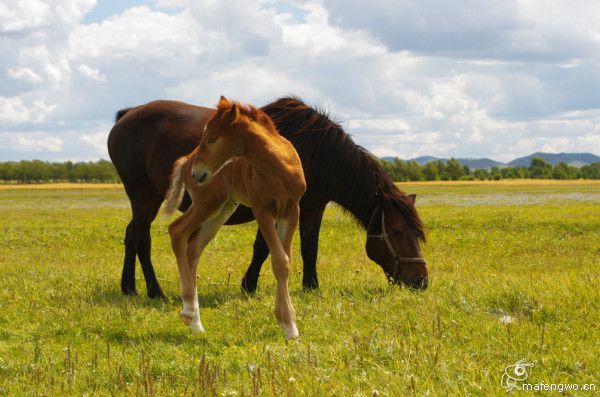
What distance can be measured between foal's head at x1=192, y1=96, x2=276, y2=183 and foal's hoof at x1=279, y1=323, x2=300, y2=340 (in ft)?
5.24

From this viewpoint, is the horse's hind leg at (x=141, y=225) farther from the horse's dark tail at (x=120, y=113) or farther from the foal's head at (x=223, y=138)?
the foal's head at (x=223, y=138)

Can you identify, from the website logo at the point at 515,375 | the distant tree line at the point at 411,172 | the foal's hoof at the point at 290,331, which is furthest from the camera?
the distant tree line at the point at 411,172

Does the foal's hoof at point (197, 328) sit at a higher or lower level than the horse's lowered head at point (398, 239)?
lower

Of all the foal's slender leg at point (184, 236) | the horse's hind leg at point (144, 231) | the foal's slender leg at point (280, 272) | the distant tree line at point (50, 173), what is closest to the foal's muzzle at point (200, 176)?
the foal's slender leg at point (280, 272)

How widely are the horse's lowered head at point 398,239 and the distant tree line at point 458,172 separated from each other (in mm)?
119568

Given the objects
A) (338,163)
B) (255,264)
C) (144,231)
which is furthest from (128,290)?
(338,163)

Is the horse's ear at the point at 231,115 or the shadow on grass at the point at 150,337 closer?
the horse's ear at the point at 231,115

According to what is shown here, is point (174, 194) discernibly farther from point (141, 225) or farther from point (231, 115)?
point (141, 225)

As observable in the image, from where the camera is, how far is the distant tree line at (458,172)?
135000 mm

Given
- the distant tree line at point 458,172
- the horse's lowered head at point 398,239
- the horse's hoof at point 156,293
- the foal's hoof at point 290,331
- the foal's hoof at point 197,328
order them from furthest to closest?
the distant tree line at point 458,172 < the horse's hoof at point 156,293 < the horse's lowered head at point 398,239 < the foal's hoof at point 197,328 < the foal's hoof at point 290,331

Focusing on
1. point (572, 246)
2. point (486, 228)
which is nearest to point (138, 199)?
point (572, 246)

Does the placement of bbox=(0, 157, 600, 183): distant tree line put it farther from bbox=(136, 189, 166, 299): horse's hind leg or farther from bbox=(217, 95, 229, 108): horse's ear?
bbox=(217, 95, 229, 108): horse's ear

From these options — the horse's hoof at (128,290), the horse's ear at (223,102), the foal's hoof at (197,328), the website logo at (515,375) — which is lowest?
the horse's hoof at (128,290)

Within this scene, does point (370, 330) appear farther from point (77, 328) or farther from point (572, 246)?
point (572, 246)
